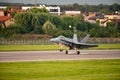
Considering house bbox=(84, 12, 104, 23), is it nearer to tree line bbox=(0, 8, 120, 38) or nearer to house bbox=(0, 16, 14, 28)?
tree line bbox=(0, 8, 120, 38)

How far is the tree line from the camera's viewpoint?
130ft

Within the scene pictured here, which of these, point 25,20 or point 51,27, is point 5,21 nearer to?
point 25,20

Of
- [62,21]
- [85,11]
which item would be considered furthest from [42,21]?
[85,11]

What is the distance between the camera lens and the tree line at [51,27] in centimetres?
3969

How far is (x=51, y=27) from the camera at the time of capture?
40031 millimetres

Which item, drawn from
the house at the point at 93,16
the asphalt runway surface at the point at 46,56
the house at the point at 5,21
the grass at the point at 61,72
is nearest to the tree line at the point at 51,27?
the house at the point at 5,21

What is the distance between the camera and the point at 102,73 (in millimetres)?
17078

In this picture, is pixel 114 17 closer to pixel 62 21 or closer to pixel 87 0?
pixel 62 21

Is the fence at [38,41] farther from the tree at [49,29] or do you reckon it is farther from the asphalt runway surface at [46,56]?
the asphalt runway surface at [46,56]

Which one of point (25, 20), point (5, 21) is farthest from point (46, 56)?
point (25, 20)

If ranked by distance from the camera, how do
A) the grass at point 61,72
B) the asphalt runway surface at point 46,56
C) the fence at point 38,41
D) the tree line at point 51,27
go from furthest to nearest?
the tree line at point 51,27 < the fence at point 38,41 < the asphalt runway surface at point 46,56 < the grass at point 61,72

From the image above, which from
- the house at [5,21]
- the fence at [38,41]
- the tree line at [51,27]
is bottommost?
the fence at [38,41]

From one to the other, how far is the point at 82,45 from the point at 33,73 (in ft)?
54.3

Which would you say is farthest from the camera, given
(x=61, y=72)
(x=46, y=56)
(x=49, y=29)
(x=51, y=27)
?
(x=51, y=27)
